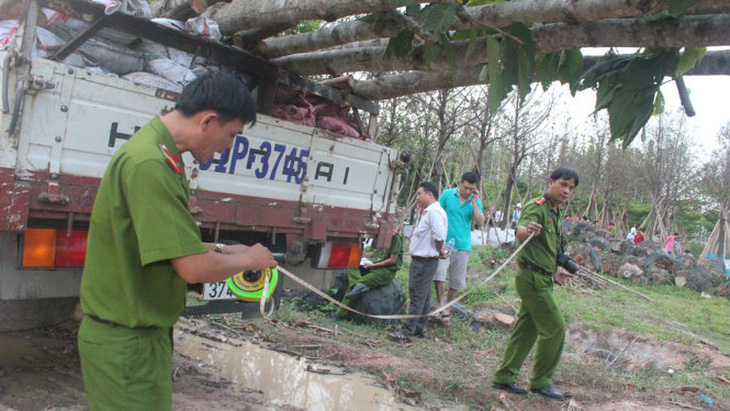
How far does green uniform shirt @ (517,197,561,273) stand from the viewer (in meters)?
4.65

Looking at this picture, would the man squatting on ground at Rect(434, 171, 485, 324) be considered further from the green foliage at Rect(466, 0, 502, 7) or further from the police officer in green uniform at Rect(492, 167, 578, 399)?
the green foliage at Rect(466, 0, 502, 7)

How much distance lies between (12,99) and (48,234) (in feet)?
2.37

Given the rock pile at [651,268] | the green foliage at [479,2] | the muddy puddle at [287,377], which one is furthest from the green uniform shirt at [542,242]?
Answer: the rock pile at [651,268]

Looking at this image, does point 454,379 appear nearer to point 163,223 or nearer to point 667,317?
point 163,223

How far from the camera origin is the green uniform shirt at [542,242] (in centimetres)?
465

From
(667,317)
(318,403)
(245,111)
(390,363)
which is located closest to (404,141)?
(667,317)

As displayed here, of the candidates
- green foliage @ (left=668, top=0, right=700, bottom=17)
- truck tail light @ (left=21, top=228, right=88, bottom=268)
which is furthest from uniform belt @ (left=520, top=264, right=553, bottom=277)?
truck tail light @ (left=21, top=228, right=88, bottom=268)

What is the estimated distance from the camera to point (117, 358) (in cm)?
174

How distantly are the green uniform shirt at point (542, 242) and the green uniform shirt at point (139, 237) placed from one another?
11.2 feet

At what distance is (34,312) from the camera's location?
4.68 metres

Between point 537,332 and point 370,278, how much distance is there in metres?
2.26

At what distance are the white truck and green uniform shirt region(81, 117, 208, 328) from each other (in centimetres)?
149

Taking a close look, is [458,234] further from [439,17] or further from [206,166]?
[439,17]

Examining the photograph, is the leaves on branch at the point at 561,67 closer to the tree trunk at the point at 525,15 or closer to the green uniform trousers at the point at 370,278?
the tree trunk at the point at 525,15
